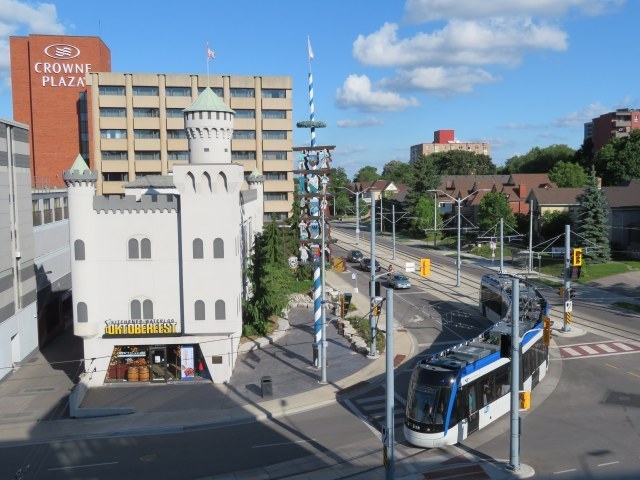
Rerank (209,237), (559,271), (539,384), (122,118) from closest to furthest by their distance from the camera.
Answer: (539,384)
(209,237)
(559,271)
(122,118)

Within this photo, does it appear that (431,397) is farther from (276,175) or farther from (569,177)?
(569,177)

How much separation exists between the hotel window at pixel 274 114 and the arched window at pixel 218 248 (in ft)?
192

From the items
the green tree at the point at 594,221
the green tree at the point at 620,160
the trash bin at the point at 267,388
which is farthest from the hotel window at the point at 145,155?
the green tree at the point at 620,160

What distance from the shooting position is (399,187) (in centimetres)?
17075

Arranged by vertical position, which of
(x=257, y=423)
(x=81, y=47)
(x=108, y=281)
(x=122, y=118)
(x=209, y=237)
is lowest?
(x=257, y=423)

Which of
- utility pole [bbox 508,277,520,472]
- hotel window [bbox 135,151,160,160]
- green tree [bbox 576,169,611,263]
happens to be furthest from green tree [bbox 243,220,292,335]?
hotel window [bbox 135,151,160,160]

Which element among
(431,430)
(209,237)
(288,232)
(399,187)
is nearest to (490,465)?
(431,430)

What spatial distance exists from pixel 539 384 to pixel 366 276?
3491cm

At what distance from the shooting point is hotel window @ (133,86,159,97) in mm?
83688

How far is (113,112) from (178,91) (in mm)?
9282

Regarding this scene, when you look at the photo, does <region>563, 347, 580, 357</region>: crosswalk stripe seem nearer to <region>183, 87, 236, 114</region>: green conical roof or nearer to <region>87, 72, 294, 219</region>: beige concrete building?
<region>183, 87, 236, 114</region>: green conical roof

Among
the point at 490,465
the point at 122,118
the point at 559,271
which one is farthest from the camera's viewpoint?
the point at 122,118

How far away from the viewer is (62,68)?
84.0m

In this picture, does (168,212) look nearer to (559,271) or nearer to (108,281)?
(108,281)
